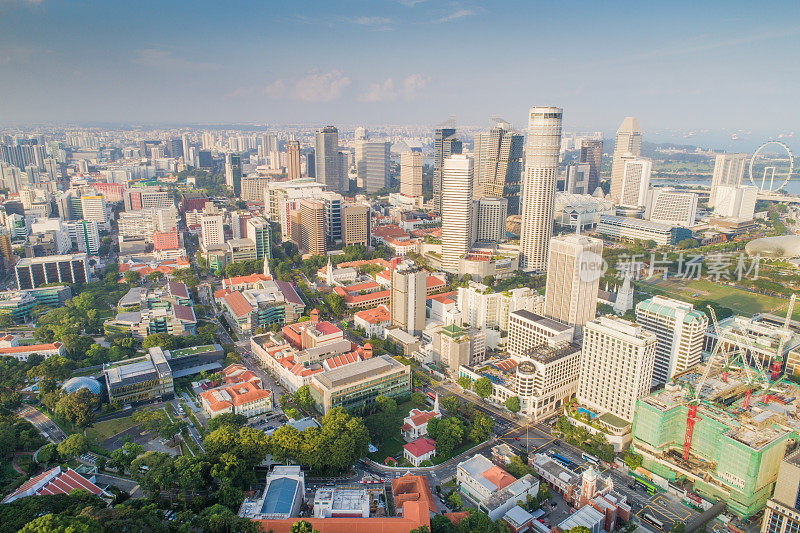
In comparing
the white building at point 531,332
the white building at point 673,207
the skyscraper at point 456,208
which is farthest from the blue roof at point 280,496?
the white building at point 673,207

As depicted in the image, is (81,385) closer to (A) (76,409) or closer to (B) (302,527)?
(A) (76,409)

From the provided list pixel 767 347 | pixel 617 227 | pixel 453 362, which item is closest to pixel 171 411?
pixel 453 362

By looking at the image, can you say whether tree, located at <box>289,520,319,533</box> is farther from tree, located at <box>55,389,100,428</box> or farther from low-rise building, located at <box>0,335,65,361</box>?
low-rise building, located at <box>0,335,65,361</box>

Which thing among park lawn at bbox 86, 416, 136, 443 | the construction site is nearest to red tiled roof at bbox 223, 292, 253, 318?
park lawn at bbox 86, 416, 136, 443

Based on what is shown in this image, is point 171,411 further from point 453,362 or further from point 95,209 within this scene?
point 95,209

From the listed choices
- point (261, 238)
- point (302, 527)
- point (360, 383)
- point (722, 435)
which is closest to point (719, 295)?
point (722, 435)
